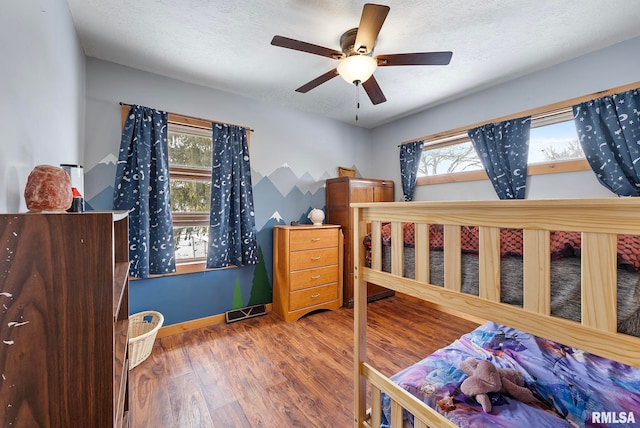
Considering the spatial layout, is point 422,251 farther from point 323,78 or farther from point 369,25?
point 323,78

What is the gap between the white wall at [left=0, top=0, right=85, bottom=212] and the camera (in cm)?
81

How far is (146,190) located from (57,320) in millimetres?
1880

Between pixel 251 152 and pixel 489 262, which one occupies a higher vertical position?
pixel 251 152

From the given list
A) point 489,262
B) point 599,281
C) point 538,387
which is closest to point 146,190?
point 489,262

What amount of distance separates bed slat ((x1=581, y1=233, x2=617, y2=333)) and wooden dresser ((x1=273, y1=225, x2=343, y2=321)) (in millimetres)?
2265

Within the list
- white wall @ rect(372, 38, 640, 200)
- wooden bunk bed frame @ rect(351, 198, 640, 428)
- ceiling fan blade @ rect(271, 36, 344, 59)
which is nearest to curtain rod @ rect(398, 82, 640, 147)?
white wall @ rect(372, 38, 640, 200)

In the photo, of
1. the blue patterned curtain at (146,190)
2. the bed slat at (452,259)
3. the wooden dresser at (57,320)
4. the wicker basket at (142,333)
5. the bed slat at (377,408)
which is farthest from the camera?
the blue patterned curtain at (146,190)

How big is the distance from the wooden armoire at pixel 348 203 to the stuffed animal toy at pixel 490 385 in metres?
2.03

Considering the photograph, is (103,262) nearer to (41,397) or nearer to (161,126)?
(41,397)

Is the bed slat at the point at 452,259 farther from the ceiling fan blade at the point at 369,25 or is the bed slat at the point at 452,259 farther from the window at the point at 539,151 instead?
the window at the point at 539,151

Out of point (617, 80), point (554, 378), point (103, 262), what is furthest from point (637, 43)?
point (103, 262)

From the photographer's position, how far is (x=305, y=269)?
2.79m

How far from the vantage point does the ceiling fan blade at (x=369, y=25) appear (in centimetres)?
131

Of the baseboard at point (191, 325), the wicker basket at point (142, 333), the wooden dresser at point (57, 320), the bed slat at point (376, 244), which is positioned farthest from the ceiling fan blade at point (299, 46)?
the baseboard at point (191, 325)
